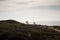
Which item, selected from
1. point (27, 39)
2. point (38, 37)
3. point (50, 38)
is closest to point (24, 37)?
point (27, 39)

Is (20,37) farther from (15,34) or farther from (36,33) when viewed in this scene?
(36,33)

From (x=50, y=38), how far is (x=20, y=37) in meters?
8.01

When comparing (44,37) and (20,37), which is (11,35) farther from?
(44,37)

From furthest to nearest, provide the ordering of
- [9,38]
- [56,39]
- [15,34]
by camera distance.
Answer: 1. [56,39]
2. [15,34]
3. [9,38]

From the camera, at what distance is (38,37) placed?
41.2m

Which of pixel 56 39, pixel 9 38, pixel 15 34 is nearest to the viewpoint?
pixel 9 38

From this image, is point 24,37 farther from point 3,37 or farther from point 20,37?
point 3,37

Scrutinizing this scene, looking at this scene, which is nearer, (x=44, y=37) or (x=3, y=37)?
(x=3, y=37)

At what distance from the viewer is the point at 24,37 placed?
3959 centimetres

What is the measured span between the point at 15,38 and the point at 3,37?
2.62 metres

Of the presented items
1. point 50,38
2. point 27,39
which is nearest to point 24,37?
point 27,39

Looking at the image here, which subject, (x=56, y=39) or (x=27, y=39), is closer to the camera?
(x=27, y=39)

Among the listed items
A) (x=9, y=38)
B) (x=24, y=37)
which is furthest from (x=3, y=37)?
(x=24, y=37)

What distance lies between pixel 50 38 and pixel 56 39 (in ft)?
5.45
